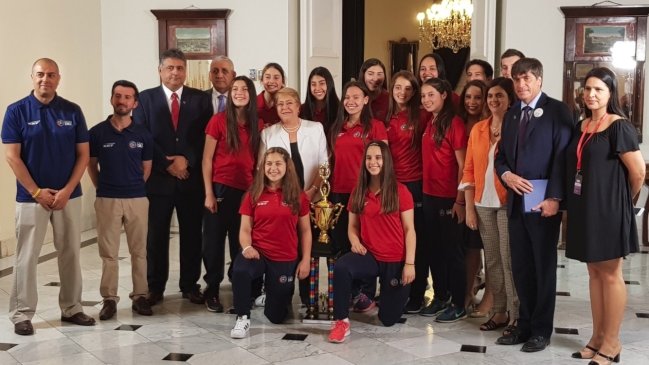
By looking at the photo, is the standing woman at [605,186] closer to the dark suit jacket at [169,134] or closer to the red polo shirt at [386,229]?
the red polo shirt at [386,229]

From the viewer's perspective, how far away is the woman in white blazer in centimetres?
519

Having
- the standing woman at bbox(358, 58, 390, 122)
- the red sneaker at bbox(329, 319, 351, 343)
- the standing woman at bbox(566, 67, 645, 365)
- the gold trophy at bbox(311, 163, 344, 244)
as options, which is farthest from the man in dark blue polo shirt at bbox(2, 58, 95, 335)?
the standing woman at bbox(566, 67, 645, 365)

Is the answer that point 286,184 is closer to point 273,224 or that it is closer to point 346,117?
point 273,224

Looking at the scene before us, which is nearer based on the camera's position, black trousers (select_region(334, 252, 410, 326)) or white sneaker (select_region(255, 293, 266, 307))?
black trousers (select_region(334, 252, 410, 326))

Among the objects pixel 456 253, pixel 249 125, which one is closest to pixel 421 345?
pixel 456 253

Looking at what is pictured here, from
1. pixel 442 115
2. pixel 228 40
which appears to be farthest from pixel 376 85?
pixel 228 40

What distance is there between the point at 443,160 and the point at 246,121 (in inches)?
49.8

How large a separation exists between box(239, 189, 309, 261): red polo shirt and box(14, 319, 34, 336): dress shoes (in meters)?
1.38

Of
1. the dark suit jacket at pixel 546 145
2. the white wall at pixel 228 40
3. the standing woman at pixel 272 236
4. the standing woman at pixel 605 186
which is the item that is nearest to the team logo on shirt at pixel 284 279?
the standing woman at pixel 272 236

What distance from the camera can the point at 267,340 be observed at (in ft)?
15.7

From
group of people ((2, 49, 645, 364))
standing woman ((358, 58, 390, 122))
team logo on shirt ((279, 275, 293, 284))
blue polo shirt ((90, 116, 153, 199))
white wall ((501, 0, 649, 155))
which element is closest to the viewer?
group of people ((2, 49, 645, 364))

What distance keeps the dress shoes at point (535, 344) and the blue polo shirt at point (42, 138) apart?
109 inches

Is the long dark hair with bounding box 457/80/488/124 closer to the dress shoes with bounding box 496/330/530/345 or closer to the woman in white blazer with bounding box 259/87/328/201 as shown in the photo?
the woman in white blazer with bounding box 259/87/328/201

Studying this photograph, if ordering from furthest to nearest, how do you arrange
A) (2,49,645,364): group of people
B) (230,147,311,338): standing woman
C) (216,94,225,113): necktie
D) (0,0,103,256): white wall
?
1. (0,0,103,256): white wall
2. (216,94,225,113): necktie
3. (230,147,311,338): standing woman
4. (2,49,645,364): group of people
